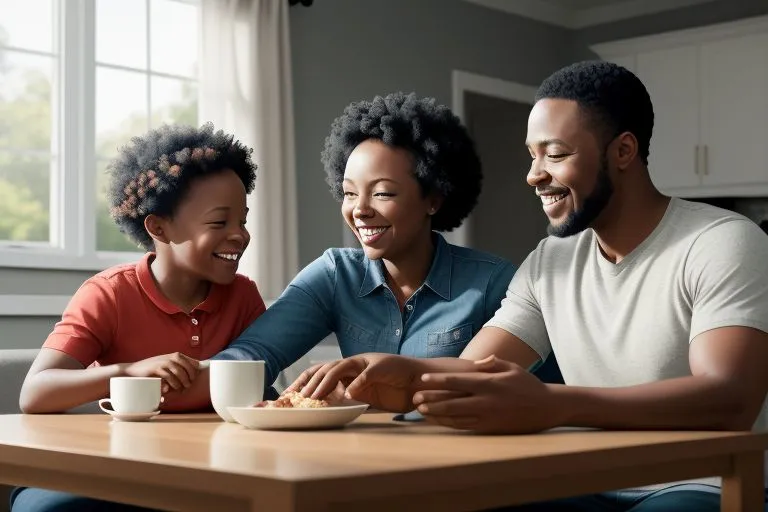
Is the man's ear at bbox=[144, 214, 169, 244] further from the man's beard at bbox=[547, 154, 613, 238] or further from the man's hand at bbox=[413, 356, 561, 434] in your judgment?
the man's hand at bbox=[413, 356, 561, 434]

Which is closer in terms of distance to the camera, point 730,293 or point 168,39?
point 730,293

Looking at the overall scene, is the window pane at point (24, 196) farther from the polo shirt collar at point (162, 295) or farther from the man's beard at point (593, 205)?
the man's beard at point (593, 205)

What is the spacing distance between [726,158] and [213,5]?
10.2ft

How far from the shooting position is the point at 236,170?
2.37 metres

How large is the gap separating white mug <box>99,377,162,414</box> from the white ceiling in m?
5.45

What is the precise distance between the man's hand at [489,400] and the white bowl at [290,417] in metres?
0.15

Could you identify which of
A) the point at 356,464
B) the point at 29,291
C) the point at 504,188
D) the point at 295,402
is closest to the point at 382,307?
the point at 295,402

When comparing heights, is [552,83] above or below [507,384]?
above

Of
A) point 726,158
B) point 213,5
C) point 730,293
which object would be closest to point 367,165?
point 730,293

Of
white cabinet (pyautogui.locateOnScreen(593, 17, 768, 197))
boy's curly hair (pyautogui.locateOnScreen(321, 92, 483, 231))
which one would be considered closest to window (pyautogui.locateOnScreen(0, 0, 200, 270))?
boy's curly hair (pyautogui.locateOnScreen(321, 92, 483, 231))

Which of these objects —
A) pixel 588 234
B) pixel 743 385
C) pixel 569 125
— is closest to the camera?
pixel 743 385

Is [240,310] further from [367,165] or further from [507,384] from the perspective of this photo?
[507,384]

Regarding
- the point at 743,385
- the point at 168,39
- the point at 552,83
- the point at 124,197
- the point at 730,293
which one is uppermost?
the point at 168,39

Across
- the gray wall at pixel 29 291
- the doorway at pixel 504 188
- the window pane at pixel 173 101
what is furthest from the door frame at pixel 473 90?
the gray wall at pixel 29 291
